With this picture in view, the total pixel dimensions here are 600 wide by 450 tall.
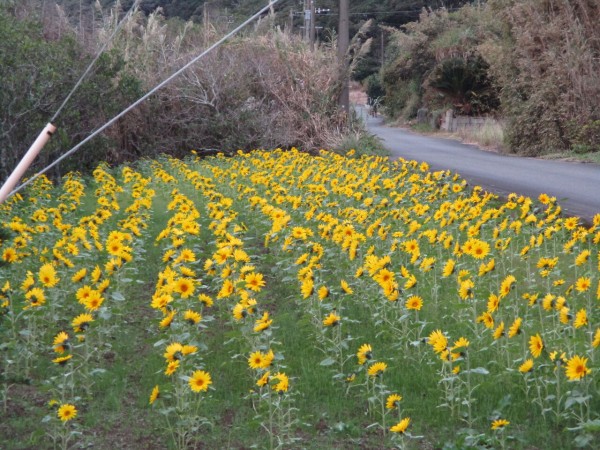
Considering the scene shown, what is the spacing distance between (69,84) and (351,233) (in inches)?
351

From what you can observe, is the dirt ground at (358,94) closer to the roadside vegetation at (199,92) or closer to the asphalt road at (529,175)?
the roadside vegetation at (199,92)

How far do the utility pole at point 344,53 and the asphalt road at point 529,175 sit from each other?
176 centimetres

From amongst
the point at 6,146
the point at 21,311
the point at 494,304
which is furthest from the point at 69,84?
the point at 494,304

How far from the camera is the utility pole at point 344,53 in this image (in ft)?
72.9

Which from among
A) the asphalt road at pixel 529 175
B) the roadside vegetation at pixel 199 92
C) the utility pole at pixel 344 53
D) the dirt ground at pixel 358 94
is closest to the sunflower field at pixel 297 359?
the asphalt road at pixel 529 175

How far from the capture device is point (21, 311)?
528 cm

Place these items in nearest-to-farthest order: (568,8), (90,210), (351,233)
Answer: (351,233), (90,210), (568,8)

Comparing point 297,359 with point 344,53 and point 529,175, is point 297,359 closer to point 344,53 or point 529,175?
Answer: point 529,175

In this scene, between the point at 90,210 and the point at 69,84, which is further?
the point at 69,84

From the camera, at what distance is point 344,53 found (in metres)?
22.7

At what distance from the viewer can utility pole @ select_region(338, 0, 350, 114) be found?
72.9 ft

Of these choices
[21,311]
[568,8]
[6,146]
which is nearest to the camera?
[21,311]

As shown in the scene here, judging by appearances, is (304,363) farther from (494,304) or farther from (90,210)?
(90,210)

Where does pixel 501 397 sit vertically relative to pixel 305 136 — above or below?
above
